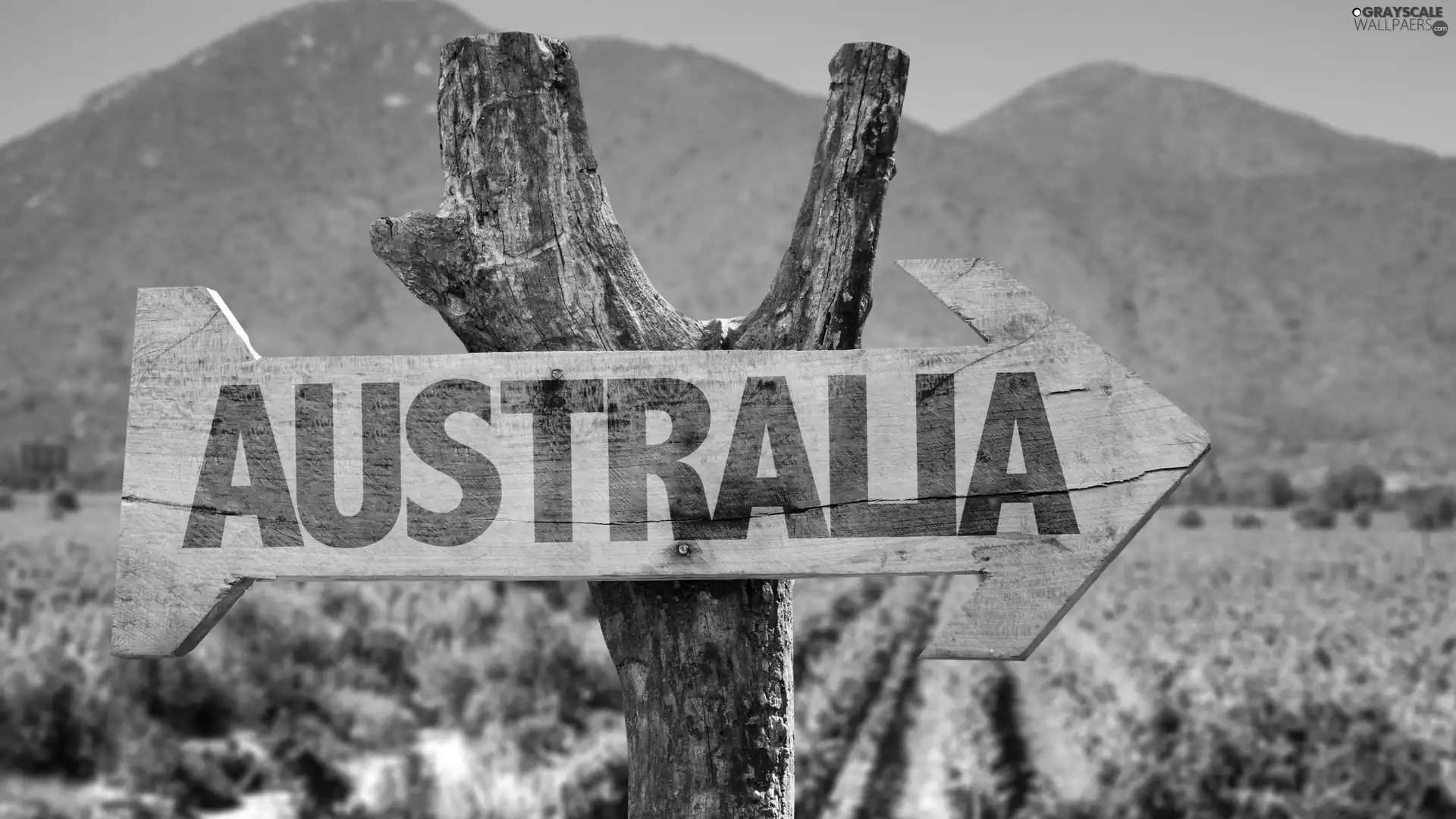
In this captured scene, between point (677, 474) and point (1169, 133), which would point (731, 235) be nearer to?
point (1169, 133)

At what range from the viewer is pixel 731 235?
296ft

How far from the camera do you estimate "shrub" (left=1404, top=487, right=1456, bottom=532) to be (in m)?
27.2

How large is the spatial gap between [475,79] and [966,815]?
521 cm

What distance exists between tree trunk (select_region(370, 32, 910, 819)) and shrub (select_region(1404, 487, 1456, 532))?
88.7 ft

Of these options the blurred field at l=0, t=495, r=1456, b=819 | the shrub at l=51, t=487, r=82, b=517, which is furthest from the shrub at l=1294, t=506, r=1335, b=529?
the shrub at l=51, t=487, r=82, b=517

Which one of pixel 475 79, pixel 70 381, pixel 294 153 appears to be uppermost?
pixel 294 153

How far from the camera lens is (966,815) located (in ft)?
20.1

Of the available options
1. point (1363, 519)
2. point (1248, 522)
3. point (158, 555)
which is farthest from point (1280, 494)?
point (158, 555)

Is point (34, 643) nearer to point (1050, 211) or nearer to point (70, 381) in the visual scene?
point (70, 381)

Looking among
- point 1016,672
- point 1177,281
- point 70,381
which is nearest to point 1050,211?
point 1177,281

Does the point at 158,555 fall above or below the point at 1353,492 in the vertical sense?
above

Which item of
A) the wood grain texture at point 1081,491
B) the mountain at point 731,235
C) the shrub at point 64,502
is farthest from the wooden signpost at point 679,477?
the mountain at point 731,235

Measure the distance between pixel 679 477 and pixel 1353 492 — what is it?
3900 centimetres

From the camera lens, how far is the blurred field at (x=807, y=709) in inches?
224
